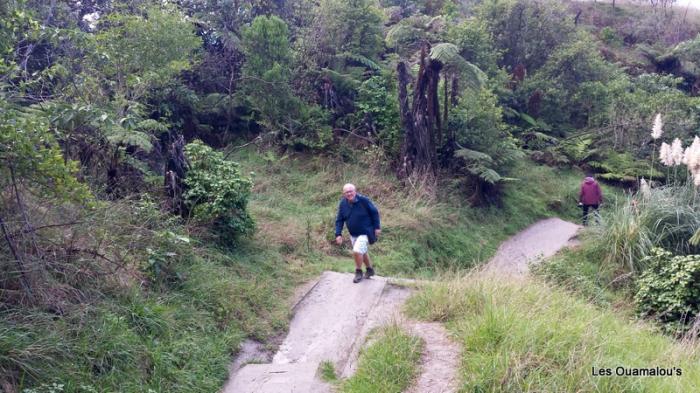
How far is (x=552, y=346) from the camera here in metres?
4.98

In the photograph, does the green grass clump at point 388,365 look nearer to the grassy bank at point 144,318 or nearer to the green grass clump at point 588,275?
the grassy bank at point 144,318

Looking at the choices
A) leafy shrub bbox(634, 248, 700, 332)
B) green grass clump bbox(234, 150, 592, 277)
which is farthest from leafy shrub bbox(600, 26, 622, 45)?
leafy shrub bbox(634, 248, 700, 332)

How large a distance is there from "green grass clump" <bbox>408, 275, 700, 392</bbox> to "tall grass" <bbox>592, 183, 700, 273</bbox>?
4.68m

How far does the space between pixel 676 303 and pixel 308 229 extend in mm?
5850

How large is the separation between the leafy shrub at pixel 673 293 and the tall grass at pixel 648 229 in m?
1.26

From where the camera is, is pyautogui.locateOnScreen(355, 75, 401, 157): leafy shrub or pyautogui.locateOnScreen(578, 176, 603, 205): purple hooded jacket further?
pyautogui.locateOnScreen(355, 75, 401, 157): leafy shrub

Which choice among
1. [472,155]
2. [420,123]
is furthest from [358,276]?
[472,155]

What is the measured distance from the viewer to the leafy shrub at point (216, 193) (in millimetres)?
8758

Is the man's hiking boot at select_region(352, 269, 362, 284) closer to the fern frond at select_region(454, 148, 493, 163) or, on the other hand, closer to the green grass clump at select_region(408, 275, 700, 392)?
the green grass clump at select_region(408, 275, 700, 392)

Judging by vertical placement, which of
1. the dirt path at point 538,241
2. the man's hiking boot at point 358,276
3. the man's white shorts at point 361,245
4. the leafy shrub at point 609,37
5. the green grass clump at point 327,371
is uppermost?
the leafy shrub at point 609,37

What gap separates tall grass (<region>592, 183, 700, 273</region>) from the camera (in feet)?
35.0

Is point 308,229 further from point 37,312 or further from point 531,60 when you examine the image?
point 531,60

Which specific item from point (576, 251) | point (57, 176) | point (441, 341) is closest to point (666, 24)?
point (576, 251)

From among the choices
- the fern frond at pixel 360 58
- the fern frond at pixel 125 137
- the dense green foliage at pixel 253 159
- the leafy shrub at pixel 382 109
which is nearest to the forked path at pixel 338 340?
the dense green foliage at pixel 253 159
